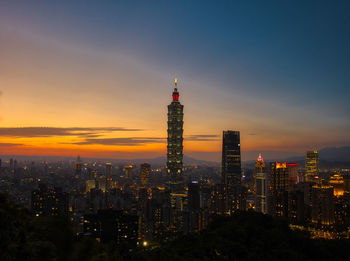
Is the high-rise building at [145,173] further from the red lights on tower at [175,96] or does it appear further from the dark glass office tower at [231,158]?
the dark glass office tower at [231,158]

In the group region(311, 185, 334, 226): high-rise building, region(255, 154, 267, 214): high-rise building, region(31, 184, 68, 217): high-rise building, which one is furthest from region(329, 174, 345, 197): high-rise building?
region(31, 184, 68, 217): high-rise building

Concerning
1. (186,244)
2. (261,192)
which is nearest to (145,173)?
(261,192)

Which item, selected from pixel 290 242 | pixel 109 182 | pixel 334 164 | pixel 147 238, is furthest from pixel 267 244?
pixel 334 164

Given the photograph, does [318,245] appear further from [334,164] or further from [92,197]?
[334,164]

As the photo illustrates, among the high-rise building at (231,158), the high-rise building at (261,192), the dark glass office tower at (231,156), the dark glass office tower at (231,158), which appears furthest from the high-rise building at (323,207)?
the dark glass office tower at (231,156)

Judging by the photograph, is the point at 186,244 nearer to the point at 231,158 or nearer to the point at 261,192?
the point at 261,192

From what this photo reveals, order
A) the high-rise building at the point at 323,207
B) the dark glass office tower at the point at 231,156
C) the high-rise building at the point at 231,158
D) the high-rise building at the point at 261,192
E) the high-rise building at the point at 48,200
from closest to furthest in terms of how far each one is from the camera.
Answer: the high-rise building at the point at 48,200 < the high-rise building at the point at 323,207 < the high-rise building at the point at 261,192 < the high-rise building at the point at 231,158 < the dark glass office tower at the point at 231,156

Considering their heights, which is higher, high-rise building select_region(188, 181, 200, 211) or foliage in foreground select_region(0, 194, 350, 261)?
foliage in foreground select_region(0, 194, 350, 261)

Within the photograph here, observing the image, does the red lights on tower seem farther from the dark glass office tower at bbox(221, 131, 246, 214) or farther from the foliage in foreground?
the foliage in foreground

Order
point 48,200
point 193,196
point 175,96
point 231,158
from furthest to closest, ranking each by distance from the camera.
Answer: point 175,96 < point 231,158 < point 193,196 < point 48,200
